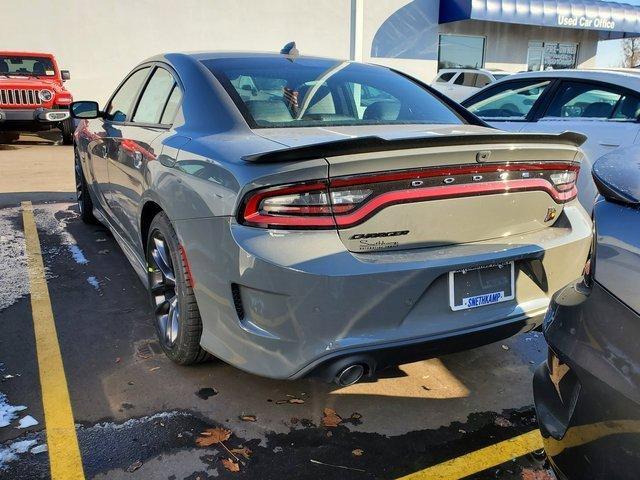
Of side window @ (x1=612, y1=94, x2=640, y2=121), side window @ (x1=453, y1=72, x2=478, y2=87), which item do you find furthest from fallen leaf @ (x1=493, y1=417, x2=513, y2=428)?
side window @ (x1=453, y1=72, x2=478, y2=87)

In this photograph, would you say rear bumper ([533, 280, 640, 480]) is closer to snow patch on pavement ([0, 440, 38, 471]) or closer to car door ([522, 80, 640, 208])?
snow patch on pavement ([0, 440, 38, 471])

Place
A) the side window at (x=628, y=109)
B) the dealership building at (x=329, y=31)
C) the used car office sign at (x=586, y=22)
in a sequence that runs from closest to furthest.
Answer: the side window at (x=628, y=109), the dealership building at (x=329, y=31), the used car office sign at (x=586, y=22)

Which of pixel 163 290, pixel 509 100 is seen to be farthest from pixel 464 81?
pixel 163 290

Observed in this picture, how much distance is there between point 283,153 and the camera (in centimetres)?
211

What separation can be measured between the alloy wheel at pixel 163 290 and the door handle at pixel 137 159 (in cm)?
48

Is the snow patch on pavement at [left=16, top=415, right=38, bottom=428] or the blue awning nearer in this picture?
the snow patch on pavement at [left=16, top=415, right=38, bottom=428]

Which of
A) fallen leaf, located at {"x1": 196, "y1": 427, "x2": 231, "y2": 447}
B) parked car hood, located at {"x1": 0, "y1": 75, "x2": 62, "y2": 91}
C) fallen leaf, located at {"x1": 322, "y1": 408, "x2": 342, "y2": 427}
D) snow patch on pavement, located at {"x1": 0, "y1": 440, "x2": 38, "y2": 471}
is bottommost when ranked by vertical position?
fallen leaf, located at {"x1": 322, "y1": 408, "x2": 342, "y2": 427}

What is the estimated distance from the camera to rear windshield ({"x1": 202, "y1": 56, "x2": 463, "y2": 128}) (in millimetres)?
2873

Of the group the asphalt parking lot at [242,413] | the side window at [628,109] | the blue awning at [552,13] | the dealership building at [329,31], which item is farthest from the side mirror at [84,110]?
the blue awning at [552,13]

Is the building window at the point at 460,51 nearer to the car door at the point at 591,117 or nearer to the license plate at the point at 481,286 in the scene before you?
the car door at the point at 591,117

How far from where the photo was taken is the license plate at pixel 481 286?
7.39ft

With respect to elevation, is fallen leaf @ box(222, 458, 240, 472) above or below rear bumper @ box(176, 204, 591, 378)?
below

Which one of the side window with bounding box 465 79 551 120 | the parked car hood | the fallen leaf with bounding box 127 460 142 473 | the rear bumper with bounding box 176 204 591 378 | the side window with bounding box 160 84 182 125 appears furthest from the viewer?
the parked car hood

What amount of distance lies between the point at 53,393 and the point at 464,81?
1440 cm
